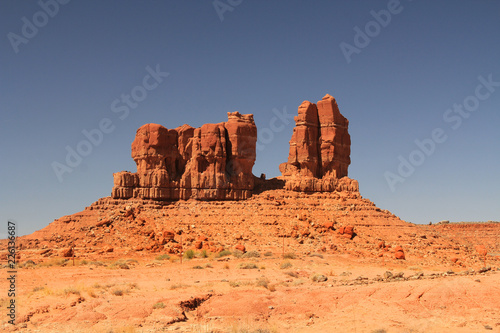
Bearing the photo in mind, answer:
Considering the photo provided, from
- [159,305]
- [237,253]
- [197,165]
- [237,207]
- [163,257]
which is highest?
[197,165]

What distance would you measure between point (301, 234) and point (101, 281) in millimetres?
23489

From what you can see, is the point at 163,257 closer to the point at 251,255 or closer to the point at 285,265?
the point at 251,255

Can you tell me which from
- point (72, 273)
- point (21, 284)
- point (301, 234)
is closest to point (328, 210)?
point (301, 234)

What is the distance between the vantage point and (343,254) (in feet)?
140

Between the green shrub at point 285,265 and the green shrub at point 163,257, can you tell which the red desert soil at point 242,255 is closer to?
the green shrub at point 163,257

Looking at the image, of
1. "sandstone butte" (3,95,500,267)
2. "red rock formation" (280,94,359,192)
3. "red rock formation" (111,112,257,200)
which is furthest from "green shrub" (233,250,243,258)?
"red rock formation" (280,94,359,192)

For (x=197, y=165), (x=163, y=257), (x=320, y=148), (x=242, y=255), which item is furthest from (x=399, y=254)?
(x=197, y=165)

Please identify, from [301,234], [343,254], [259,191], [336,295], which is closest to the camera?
[336,295]

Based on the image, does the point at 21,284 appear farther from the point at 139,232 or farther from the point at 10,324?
the point at 139,232

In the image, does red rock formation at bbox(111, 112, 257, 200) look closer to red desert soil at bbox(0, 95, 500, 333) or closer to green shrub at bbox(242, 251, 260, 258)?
red desert soil at bbox(0, 95, 500, 333)

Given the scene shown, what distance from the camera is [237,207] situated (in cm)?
5197

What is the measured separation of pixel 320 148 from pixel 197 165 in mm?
14089

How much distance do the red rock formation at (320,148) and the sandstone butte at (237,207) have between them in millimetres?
114

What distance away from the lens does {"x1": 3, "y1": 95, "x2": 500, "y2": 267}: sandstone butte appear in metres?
45.8
